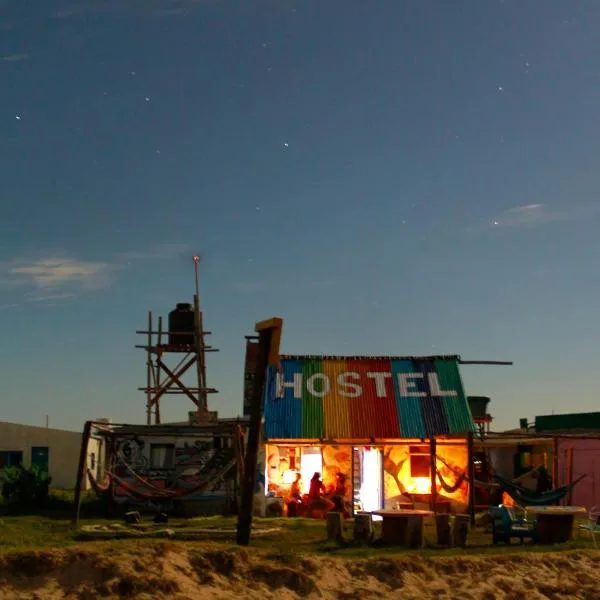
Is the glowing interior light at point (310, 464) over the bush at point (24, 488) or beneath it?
over

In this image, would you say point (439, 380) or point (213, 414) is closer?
point (439, 380)

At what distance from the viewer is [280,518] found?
72.5 ft

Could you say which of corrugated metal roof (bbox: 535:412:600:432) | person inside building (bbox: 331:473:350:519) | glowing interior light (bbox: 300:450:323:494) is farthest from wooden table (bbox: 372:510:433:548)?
corrugated metal roof (bbox: 535:412:600:432)

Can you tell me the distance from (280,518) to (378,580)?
923cm

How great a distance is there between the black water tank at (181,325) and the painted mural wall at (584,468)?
1807 centimetres

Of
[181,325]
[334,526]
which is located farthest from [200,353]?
[334,526]

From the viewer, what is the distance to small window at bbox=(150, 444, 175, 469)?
2512 centimetres

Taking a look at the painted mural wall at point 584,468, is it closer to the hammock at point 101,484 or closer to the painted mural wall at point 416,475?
the painted mural wall at point 416,475

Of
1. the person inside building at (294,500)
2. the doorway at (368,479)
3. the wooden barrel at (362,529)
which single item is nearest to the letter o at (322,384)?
the doorway at (368,479)

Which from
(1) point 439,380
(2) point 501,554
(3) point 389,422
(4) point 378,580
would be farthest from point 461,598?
(1) point 439,380

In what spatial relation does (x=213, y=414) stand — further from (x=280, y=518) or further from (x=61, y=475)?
(x=280, y=518)

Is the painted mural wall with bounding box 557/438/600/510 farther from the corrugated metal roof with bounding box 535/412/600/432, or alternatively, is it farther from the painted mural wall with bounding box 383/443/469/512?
the corrugated metal roof with bounding box 535/412/600/432

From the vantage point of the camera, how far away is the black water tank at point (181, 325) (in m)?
37.5

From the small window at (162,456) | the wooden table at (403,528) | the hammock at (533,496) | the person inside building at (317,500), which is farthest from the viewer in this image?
the small window at (162,456)
